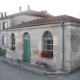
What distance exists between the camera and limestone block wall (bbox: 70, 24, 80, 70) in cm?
1046

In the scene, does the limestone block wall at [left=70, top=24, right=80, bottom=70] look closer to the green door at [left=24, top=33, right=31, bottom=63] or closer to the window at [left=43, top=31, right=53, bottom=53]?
the window at [left=43, top=31, right=53, bottom=53]

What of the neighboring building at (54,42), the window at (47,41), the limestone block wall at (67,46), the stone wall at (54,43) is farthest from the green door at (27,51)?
the limestone block wall at (67,46)

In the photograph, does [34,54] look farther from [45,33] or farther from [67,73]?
[67,73]

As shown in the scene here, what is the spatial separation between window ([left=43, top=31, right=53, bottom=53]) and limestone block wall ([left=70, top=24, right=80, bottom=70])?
1926 millimetres

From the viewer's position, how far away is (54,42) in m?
11.3

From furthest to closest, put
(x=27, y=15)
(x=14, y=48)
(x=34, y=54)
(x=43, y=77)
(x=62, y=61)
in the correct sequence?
(x=27, y=15), (x=14, y=48), (x=34, y=54), (x=62, y=61), (x=43, y=77)

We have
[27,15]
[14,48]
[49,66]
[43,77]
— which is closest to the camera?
[43,77]

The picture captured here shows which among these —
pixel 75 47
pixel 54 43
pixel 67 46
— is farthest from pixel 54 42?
pixel 75 47

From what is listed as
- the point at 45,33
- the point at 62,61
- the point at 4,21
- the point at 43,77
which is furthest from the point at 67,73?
the point at 4,21

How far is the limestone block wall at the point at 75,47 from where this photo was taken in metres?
10.5

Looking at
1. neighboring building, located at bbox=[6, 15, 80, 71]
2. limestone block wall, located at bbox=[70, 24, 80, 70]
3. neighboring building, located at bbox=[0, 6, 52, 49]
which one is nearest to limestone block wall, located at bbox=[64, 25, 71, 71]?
neighboring building, located at bbox=[6, 15, 80, 71]

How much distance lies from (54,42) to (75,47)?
5.33 feet

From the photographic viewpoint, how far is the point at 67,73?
10.1 meters

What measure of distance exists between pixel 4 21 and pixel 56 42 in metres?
16.9
